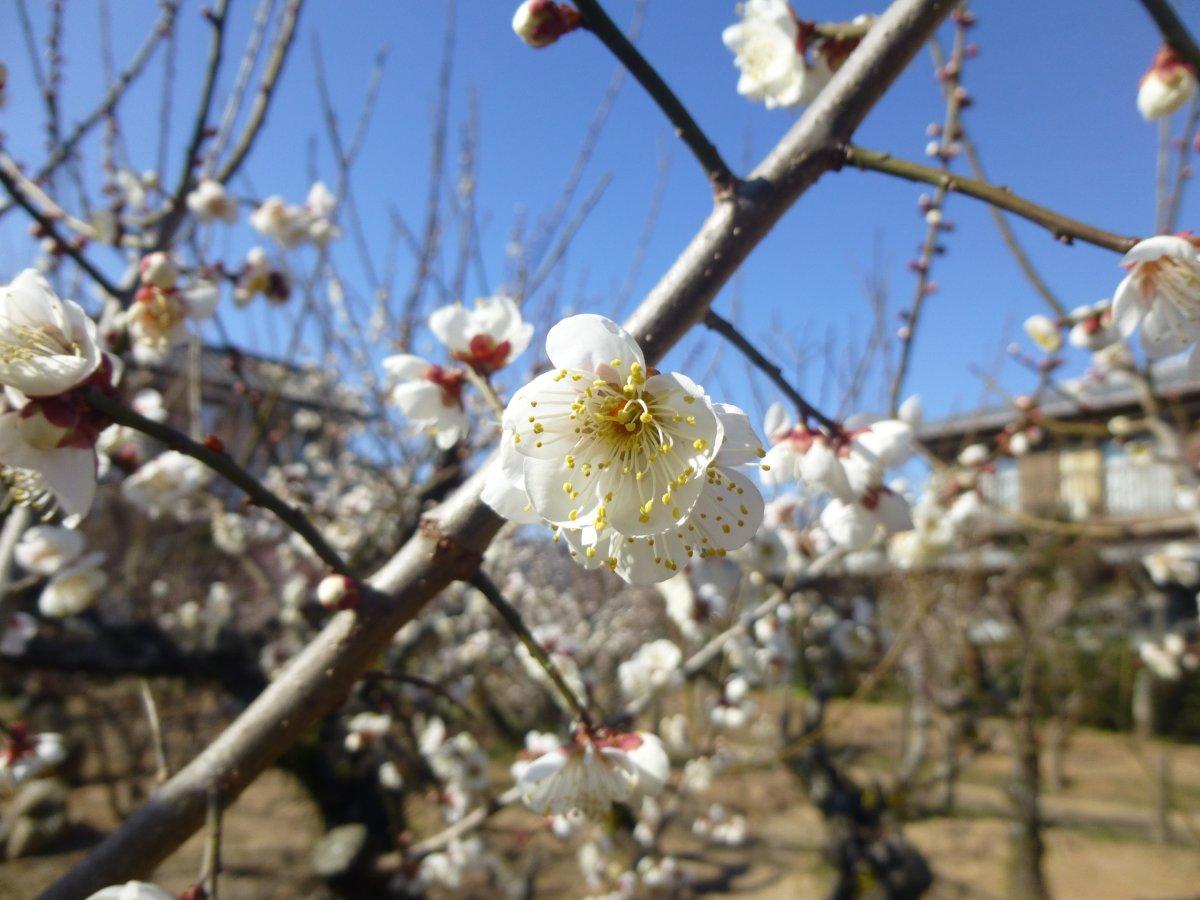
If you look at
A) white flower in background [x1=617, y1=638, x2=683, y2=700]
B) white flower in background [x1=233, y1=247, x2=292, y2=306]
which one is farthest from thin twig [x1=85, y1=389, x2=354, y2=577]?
white flower in background [x1=617, y1=638, x2=683, y2=700]

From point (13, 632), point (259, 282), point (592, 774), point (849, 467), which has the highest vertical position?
point (259, 282)

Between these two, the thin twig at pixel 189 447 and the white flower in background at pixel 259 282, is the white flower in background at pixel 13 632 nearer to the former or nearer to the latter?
the white flower in background at pixel 259 282

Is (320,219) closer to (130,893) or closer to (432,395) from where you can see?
(432,395)

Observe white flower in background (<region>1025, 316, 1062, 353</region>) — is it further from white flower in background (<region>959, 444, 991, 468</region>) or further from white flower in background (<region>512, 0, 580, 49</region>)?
white flower in background (<region>512, 0, 580, 49</region>)

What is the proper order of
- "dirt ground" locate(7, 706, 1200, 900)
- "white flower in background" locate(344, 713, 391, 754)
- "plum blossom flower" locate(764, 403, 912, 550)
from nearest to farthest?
"plum blossom flower" locate(764, 403, 912, 550) < "white flower in background" locate(344, 713, 391, 754) < "dirt ground" locate(7, 706, 1200, 900)

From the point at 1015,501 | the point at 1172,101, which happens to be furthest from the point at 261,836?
the point at 1015,501

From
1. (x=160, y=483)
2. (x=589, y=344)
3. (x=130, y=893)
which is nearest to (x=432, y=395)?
(x=589, y=344)

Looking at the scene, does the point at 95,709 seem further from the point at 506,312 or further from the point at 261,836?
the point at 506,312
